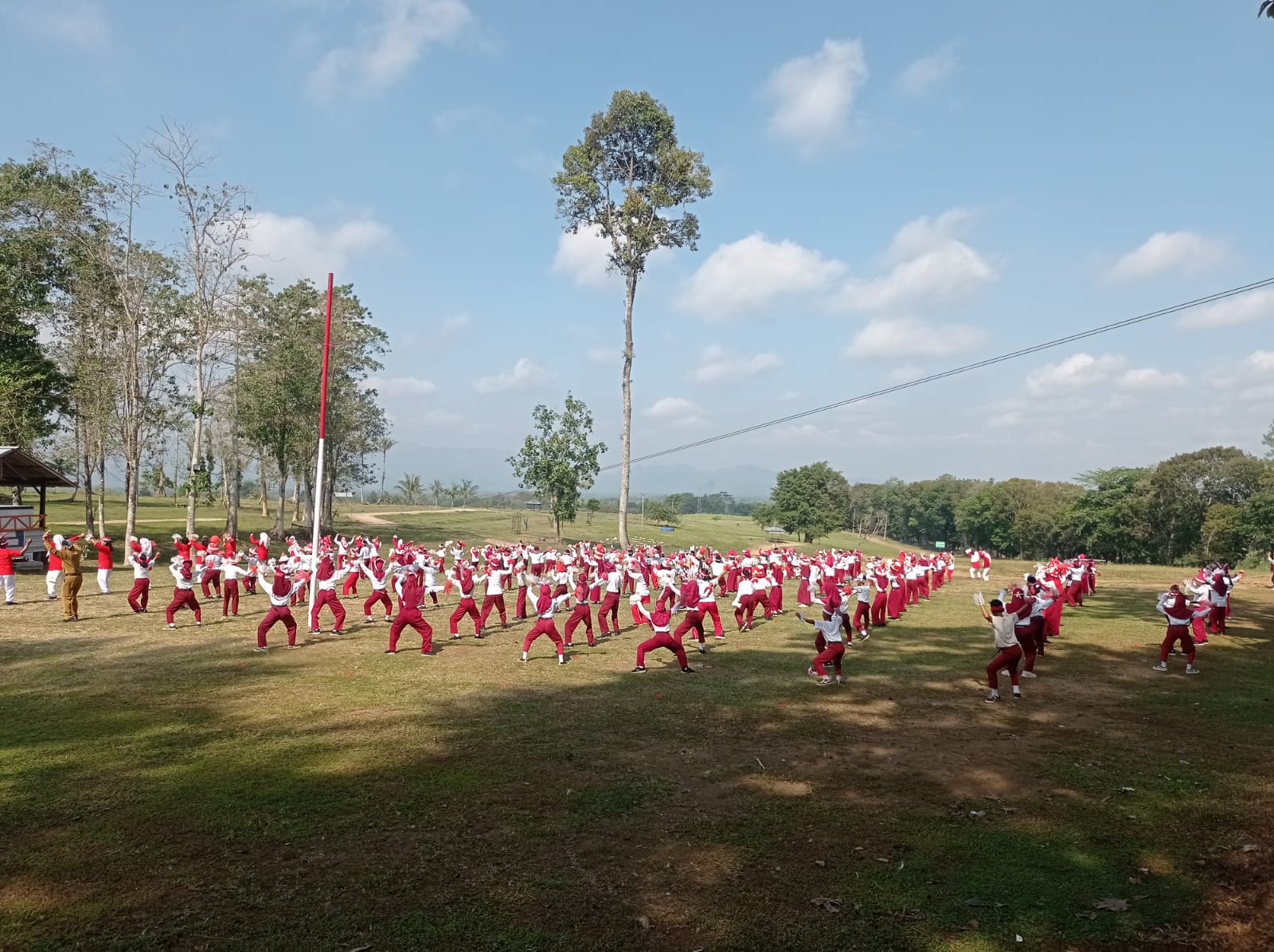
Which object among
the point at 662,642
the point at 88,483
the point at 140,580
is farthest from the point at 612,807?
the point at 88,483

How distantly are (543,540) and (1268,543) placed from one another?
52.5 metres

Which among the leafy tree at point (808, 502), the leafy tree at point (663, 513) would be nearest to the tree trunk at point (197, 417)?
the leafy tree at point (808, 502)

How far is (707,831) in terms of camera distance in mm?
7316

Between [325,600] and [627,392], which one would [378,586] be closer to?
[325,600]

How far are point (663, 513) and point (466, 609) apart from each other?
292ft

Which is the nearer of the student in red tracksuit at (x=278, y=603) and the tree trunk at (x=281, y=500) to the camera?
the student in red tracksuit at (x=278, y=603)

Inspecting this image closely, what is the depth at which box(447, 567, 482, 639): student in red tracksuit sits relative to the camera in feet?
55.0

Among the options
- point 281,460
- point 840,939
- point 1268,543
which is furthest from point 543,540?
point 1268,543

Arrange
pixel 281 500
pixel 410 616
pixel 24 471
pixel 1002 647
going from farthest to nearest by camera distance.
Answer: pixel 281 500, pixel 24 471, pixel 410 616, pixel 1002 647

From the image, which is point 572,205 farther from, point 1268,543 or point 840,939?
point 1268,543

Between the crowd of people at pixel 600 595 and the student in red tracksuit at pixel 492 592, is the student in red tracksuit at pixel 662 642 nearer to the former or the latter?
the crowd of people at pixel 600 595

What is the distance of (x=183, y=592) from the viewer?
16766mm

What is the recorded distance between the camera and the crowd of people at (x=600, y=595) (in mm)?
14367

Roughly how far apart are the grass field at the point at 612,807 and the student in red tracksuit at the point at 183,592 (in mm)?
2304
